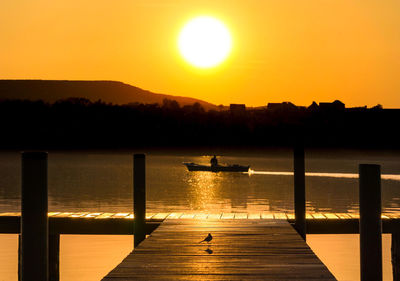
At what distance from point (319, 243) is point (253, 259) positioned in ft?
74.9

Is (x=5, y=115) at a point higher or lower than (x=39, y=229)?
higher

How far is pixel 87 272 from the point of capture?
2434 centimetres

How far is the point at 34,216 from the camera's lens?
750 centimetres

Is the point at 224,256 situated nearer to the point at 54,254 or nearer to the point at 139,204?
the point at 139,204

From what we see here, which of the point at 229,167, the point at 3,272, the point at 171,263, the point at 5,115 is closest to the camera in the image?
the point at 171,263

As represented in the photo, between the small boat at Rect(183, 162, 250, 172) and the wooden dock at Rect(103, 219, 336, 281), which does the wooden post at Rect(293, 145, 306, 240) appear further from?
the small boat at Rect(183, 162, 250, 172)

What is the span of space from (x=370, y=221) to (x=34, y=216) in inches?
182

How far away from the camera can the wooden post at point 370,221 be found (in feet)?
31.2

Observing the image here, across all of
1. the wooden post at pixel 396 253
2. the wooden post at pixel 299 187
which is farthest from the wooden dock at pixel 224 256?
the wooden post at pixel 396 253

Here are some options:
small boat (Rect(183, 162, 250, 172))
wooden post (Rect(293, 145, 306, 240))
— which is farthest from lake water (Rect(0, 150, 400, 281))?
wooden post (Rect(293, 145, 306, 240))

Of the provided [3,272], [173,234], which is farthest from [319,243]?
[173,234]

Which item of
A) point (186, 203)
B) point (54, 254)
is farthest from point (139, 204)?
point (186, 203)

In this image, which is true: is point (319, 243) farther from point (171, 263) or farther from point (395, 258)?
point (171, 263)

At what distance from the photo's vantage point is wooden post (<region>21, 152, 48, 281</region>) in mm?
7262
